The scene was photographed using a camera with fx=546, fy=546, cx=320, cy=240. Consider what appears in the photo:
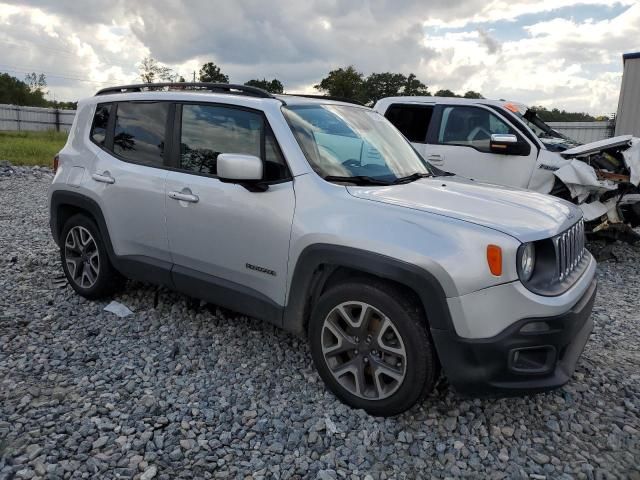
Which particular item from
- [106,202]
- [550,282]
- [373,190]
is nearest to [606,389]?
[550,282]

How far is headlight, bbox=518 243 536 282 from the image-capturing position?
2.72 meters

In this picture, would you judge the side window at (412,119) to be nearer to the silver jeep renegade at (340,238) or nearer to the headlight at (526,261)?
the silver jeep renegade at (340,238)

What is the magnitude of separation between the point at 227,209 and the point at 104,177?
4.73 ft

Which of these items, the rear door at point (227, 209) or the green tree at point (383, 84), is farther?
the green tree at point (383, 84)

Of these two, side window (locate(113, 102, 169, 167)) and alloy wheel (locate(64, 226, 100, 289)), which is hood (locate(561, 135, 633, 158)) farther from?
alloy wheel (locate(64, 226, 100, 289))

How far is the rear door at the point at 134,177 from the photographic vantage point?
13.5 ft

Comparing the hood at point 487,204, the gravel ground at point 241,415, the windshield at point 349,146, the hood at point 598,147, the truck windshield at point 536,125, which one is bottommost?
the gravel ground at point 241,415

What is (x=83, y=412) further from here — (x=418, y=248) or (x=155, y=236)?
(x=418, y=248)

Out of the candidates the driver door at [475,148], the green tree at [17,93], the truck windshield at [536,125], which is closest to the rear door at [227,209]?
the driver door at [475,148]

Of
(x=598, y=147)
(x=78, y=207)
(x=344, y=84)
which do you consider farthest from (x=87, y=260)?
(x=344, y=84)

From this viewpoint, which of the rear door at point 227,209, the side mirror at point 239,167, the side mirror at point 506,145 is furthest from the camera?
the side mirror at point 506,145

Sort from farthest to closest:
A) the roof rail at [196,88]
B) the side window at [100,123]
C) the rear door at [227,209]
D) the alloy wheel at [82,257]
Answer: the alloy wheel at [82,257], the side window at [100,123], the roof rail at [196,88], the rear door at [227,209]

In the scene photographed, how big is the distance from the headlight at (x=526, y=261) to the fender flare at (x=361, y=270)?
1.34 feet

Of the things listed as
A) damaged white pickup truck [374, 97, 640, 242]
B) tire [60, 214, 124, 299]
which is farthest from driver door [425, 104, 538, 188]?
tire [60, 214, 124, 299]
